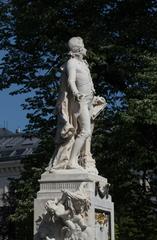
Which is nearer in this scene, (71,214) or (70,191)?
(71,214)

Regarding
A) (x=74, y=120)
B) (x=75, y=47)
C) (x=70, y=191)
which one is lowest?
(x=70, y=191)

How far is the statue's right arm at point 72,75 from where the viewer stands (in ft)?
43.2

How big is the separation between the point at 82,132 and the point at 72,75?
106 cm

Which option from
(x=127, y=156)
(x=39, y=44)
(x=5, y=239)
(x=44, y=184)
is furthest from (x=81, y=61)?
(x=5, y=239)

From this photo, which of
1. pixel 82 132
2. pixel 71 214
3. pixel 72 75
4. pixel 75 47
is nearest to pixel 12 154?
pixel 75 47

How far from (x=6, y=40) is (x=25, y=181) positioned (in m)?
5.26

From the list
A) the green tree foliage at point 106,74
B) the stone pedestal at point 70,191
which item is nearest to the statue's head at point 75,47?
the stone pedestal at point 70,191

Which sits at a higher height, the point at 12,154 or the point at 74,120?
the point at 12,154

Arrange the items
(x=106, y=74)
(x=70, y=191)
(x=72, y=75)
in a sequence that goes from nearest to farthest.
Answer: (x=70, y=191) → (x=72, y=75) → (x=106, y=74)

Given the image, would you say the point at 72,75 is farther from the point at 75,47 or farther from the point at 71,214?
the point at 71,214

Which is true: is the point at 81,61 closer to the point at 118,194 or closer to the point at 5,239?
the point at 118,194

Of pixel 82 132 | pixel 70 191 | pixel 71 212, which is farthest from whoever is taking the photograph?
pixel 82 132

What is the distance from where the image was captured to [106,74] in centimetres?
2400

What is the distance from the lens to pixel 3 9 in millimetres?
24891
